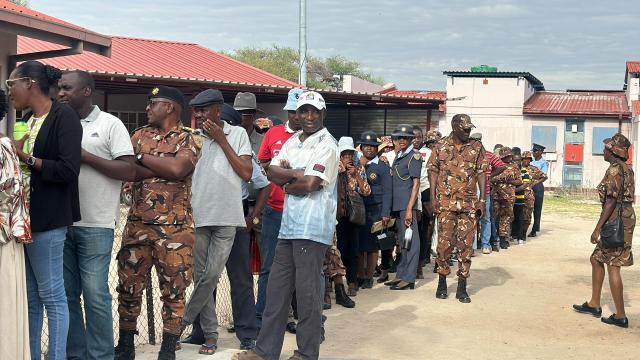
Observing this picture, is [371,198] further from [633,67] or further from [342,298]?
[633,67]

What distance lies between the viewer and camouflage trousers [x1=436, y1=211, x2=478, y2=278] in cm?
916

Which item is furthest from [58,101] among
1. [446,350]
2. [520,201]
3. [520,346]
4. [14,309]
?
[520,201]

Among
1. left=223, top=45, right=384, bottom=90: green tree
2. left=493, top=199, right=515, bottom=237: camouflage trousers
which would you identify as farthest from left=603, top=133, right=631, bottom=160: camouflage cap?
left=223, top=45, right=384, bottom=90: green tree

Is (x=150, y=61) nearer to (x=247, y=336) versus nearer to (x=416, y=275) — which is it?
(x=416, y=275)

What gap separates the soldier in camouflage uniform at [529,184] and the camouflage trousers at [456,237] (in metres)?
6.41

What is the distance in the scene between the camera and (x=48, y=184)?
4395 millimetres

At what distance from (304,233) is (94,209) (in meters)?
1.37

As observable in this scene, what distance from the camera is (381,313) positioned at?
834cm

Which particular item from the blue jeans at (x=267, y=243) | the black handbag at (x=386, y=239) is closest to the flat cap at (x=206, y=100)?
the blue jeans at (x=267, y=243)

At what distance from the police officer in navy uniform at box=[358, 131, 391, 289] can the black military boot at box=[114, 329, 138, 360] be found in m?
4.45

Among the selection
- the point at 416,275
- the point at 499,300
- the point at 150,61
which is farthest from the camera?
the point at 150,61

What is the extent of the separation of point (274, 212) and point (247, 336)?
106cm

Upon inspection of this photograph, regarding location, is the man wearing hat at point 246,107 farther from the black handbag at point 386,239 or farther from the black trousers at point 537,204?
the black trousers at point 537,204

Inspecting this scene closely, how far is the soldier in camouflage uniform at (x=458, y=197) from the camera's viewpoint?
9.14 meters
